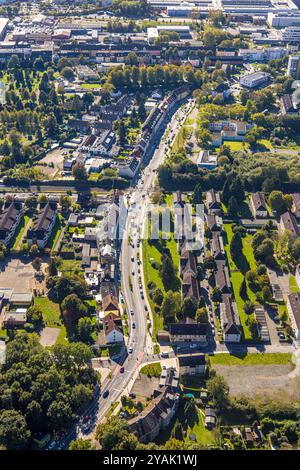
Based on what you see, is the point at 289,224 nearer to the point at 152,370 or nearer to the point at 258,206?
the point at 258,206

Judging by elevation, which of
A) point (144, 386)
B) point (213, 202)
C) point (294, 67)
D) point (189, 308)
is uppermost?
point (294, 67)

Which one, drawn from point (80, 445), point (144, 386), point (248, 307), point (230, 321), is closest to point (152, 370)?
point (144, 386)

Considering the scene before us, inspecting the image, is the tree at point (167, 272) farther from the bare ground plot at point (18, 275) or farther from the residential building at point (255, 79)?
the residential building at point (255, 79)

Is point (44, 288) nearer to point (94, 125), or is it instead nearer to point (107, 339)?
point (107, 339)

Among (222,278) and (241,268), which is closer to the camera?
Answer: (222,278)

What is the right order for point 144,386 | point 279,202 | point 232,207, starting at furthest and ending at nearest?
point 279,202 < point 232,207 < point 144,386

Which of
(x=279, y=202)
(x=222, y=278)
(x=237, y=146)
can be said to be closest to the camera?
(x=222, y=278)

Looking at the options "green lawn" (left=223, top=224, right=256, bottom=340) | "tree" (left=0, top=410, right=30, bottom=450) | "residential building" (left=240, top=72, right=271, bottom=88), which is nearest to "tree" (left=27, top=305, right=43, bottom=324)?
"tree" (left=0, top=410, right=30, bottom=450)
